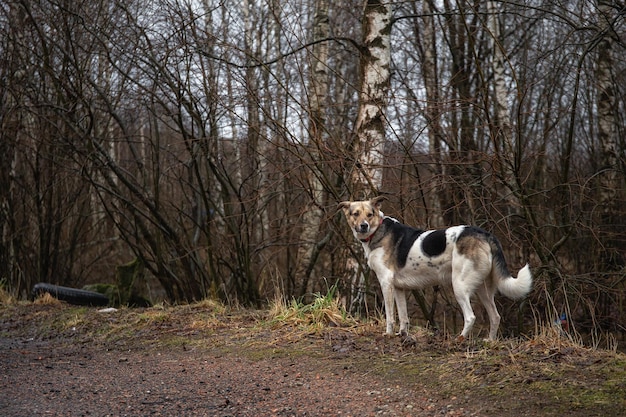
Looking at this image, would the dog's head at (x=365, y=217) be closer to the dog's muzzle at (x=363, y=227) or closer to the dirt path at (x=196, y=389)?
the dog's muzzle at (x=363, y=227)

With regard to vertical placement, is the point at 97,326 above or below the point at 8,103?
below

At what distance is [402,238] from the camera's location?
7332 mm

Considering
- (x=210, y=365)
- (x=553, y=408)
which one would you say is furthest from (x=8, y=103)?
(x=553, y=408)

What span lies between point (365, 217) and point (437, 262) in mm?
863

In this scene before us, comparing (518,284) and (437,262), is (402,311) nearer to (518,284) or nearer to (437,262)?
(437,262)

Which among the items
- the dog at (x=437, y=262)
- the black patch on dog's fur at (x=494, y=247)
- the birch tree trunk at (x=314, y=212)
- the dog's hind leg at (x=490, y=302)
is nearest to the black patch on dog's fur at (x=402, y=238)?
the dog at (x=437, y=262)

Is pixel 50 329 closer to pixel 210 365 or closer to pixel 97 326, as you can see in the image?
pixel 97 326

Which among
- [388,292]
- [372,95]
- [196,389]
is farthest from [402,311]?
[372,95]

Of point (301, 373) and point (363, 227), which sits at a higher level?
point (363, 227)

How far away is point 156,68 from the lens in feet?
35.8

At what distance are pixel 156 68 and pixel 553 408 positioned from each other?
8.11m

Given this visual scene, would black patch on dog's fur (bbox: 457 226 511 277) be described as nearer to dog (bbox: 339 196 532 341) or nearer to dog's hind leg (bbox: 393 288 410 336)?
dog (bbox: 339 196 532 341)

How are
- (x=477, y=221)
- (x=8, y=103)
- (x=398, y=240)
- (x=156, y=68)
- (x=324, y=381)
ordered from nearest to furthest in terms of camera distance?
(x=324, y=381)
(x=398, y=240)
(x=477, y=221)
(x=156, y=68)
(x=8, y=103)

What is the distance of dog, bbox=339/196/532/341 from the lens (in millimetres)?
6699
